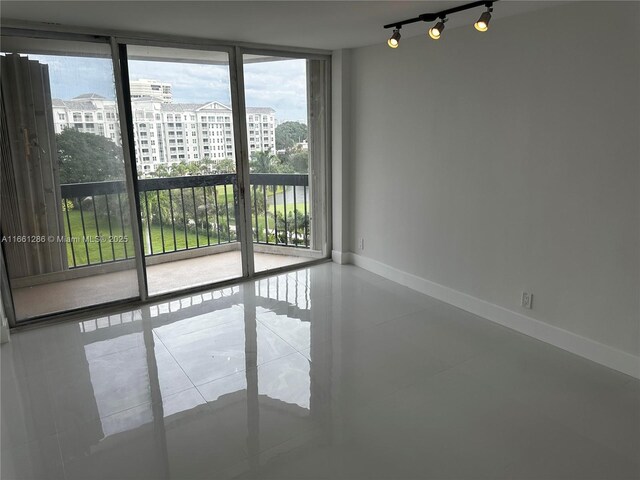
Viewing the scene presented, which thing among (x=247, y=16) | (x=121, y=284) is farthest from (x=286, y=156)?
(x=121, y=284)

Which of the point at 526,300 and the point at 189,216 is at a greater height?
the point at 189,216

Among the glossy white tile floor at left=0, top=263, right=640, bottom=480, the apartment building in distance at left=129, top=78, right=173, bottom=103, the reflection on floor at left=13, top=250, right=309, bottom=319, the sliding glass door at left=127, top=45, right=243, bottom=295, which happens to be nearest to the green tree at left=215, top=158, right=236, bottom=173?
the sliding glass door at left=127, top=45, right=243, bottom=295

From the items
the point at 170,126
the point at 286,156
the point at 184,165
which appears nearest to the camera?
the point at 170,126

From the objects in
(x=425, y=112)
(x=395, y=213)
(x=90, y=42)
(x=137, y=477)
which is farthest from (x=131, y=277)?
(x=425, y=112)

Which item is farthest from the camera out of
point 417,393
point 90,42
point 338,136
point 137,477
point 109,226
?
point 338,136

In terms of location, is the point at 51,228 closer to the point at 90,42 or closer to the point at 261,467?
the point at 90,42

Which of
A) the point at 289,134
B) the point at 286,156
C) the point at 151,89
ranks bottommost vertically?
the point at 286,156

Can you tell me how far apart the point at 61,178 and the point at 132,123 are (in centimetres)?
71

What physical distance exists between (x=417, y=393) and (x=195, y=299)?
2.30m

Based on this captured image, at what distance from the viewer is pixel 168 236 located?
4.84 m

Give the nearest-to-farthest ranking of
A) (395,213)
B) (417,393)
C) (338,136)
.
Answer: (417,393) → (395,213) → (338,136)

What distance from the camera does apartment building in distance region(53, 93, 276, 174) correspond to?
3.35 metres

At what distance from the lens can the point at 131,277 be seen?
3.82 meters

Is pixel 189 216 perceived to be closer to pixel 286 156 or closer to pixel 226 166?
pixel 226 166
